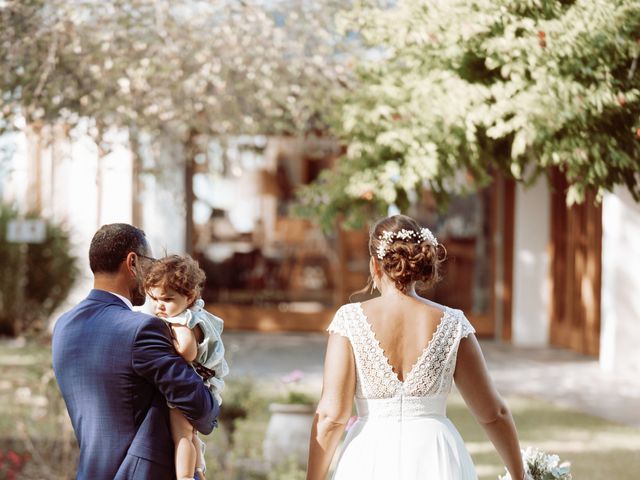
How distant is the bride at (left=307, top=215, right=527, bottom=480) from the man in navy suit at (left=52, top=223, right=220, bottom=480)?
0.54 m

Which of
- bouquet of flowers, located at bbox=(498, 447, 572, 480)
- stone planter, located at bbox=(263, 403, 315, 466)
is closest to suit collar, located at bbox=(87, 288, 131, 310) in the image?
bouquet of flowers, located at bbox=(498, 447, 572, 480)

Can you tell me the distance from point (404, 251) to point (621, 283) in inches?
370

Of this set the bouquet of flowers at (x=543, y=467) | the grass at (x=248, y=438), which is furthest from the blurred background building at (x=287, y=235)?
the bouquet of flowers at (x=543, y=467)

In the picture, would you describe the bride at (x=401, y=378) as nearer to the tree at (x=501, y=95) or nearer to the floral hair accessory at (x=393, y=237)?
the floral hair accessory at (x=393, y=237)

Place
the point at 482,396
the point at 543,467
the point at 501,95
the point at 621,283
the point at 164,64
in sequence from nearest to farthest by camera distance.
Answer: the point at 482,396
the point at 543,467
the point at 501,95
the point at 164,64
the point at 621,283

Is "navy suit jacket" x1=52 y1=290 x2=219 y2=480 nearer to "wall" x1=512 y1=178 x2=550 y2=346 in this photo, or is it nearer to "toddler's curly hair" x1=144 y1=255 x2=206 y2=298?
"toddler's curly hair" x1=144 y1=255 x2=206 y2=298

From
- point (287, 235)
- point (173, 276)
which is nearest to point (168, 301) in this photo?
point (173, 276)

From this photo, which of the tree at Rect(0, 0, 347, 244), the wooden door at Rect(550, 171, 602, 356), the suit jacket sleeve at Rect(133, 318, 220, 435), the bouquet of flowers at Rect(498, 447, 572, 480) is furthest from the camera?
the wooden door at Rect(550, 171, 602, 356)

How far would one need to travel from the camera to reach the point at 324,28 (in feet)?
29.9

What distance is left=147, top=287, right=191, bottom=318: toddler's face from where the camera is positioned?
3371 mm

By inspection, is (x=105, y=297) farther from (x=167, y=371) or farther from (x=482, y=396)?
(x=482, y=396)

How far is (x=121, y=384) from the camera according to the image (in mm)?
3221

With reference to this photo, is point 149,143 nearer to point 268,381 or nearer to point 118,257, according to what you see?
point 268,381

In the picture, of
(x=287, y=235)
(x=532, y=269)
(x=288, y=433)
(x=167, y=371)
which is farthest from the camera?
(x=287, y=235)
